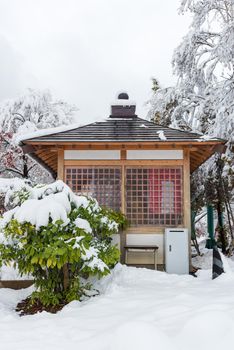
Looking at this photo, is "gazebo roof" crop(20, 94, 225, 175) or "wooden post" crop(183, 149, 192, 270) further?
"wooden post" crop(183, 149, 192, 270)

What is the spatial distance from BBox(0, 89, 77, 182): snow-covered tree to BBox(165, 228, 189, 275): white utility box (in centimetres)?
891

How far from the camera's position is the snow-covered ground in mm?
3752

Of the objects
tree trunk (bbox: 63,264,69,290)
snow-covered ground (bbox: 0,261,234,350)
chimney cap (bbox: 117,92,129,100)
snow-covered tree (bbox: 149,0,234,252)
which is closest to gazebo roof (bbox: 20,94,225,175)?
chimney cap (bbox: 117,92,129,100)

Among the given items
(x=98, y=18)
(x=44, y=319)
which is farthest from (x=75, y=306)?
(x=98, y=18)

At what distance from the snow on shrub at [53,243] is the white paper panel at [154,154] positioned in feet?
9.24

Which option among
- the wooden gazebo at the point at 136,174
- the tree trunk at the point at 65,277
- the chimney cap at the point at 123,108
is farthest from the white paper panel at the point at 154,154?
the tree trunk at the point at 65,277

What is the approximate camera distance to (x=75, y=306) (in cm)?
598

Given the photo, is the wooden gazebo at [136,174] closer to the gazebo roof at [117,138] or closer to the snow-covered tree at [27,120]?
the gazebo roof at [117,138]

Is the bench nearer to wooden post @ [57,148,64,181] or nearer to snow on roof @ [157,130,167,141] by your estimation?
wooden post @ [57,148,64,181]

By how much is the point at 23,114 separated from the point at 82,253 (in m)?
12.4

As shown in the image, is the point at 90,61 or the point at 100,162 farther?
the point at 90,61

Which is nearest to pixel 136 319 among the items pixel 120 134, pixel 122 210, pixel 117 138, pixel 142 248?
pixel 142 248

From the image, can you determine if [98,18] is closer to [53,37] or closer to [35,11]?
[35,11]

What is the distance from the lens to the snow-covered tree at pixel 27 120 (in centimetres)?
1593
